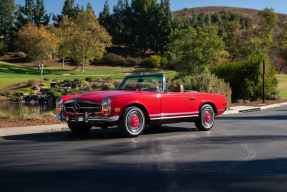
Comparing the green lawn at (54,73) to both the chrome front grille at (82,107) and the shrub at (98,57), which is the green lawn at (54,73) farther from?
the chrome front grille at (82,107)

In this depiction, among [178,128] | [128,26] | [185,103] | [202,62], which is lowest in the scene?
[178,128]

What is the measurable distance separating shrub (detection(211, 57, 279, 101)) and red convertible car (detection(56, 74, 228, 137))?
1629 centimetres

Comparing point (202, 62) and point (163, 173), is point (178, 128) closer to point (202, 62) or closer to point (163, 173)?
point (163, 173)

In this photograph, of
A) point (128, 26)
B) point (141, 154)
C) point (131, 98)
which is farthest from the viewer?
point (128, 26)

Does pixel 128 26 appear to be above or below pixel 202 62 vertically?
above

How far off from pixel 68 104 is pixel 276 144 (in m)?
5.74

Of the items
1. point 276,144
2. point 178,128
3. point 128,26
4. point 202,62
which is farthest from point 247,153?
point 128,26

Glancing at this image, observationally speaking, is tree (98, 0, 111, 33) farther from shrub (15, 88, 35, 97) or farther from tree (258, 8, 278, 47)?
shrub (15, 88, 35, 97)

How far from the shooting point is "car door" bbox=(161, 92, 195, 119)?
979 centimetres

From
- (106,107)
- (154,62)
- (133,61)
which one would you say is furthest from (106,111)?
(133,61)

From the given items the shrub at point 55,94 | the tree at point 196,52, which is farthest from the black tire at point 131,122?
the shrub at point 55,94

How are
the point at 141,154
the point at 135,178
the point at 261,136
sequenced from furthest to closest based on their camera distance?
the point at 261,136 < the point at 141,154 < the point at 135,178

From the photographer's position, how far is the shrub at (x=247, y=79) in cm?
2633

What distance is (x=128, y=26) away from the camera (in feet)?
316
